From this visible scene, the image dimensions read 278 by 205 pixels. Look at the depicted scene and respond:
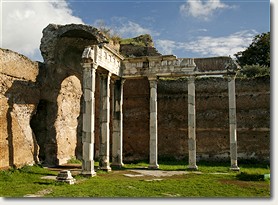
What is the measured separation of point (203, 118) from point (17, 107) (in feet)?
39.0

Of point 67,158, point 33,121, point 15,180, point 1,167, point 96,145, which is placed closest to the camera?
point 15,180

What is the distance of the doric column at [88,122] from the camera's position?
12312mm

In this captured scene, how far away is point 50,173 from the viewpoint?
44.4 feet

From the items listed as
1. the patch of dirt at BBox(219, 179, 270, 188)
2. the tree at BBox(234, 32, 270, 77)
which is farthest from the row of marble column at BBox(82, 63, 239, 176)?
the tree at BBox(234, 32, 270, 77)

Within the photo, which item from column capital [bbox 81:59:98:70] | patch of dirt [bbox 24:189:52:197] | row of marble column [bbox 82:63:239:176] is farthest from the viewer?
column capital [bbox 81:59:98:70]

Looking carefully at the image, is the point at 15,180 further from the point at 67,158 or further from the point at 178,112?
the point at 178,112

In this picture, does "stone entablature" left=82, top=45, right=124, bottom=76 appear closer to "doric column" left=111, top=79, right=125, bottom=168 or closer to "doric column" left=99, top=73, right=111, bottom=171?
"doric column" left=99, top=73, right=111, bottom=171

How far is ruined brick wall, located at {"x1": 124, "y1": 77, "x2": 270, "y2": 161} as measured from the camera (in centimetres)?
2027

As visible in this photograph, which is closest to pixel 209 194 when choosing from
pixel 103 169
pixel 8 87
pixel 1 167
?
pixel 103 169

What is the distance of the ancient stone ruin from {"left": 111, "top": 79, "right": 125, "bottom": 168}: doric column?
0.05 metres

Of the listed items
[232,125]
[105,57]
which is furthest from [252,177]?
[105,57]

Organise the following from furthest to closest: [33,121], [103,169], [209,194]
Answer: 1. [33,121]
2. [103,169]
3. [209,194]

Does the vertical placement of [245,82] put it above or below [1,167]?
above

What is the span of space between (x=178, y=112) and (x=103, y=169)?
8376 millimetres
